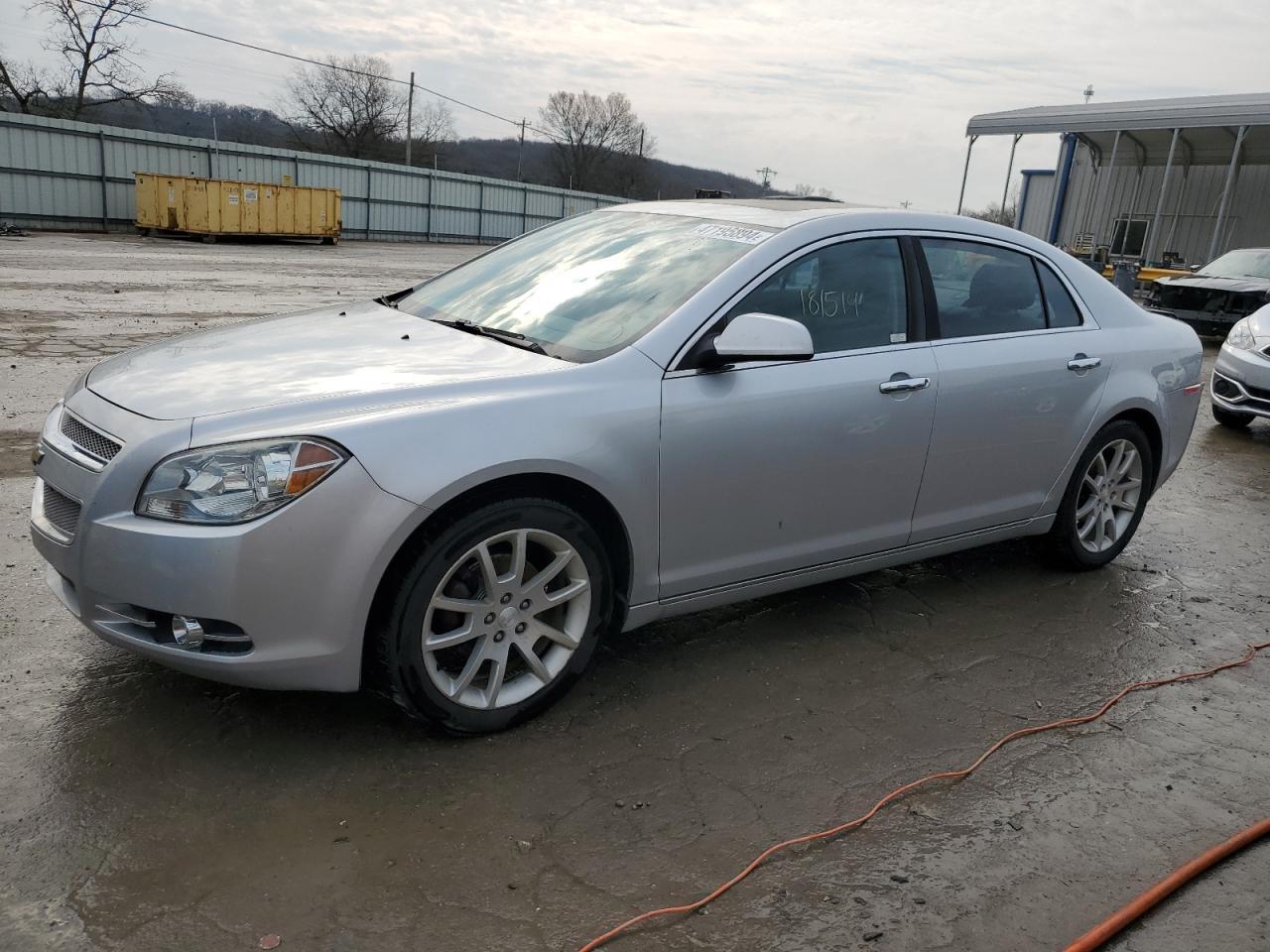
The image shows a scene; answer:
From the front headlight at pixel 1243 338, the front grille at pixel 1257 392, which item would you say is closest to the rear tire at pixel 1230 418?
the front grille at pixel 1257 392

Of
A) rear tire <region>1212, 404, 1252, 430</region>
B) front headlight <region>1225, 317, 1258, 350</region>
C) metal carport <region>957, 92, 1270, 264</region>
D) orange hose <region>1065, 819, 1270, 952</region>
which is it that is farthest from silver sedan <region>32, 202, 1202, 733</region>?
metal carport <region>957, 92, 1270, 264</region>

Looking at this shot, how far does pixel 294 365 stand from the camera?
3145 millimetres

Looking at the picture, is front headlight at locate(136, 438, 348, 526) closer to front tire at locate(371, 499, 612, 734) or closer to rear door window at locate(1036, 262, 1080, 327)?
front tire at locate(371, 499, 612, 734)

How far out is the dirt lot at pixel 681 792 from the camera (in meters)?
2.36

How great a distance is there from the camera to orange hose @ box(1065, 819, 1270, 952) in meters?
2.39

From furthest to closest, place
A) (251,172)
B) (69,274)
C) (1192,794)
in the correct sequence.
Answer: (251,172)
(69,274)
(1192,794)

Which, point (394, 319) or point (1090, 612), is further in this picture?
point (1090, 612)

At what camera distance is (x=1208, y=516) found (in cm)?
618

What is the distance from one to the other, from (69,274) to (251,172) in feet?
66.3

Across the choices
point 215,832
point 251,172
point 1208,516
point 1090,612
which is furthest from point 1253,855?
point 251,172

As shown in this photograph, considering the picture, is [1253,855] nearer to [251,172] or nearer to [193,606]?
[193,606]

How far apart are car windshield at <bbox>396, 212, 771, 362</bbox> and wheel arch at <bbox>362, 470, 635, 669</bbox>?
1.52 feet

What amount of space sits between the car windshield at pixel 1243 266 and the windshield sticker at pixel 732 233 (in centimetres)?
1449

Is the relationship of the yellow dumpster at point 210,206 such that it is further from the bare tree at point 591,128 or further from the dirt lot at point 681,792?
the bare tree at point 591,128
